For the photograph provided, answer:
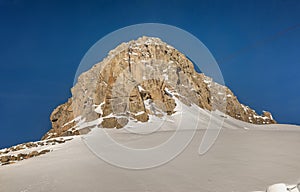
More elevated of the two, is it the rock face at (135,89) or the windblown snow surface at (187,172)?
the rock face at (135,89)

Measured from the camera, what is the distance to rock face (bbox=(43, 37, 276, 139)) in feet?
157

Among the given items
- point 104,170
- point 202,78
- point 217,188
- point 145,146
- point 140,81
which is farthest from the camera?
point 202,78

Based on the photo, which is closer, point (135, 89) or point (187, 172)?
point (187, 172)

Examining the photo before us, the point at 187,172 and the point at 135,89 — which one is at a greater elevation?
the point at 135,89

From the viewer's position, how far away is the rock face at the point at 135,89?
47906 millimetres

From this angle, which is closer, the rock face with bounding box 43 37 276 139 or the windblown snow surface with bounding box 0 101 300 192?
the windblown snow surface with bounding box 0 101 300 192

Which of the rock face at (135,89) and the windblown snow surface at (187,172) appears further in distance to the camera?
the rock face at (135,89)

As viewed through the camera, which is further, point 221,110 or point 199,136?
point 221,110

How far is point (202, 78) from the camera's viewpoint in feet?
232

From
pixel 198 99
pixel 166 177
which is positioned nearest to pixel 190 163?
pixel 166 177

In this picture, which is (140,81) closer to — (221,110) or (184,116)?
(184,116)

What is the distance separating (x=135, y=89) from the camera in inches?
2003

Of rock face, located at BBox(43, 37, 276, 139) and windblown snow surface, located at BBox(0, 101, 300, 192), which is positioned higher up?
rock face, located at BBox(43, 37, 276, 139)

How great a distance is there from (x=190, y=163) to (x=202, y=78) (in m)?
59.8
